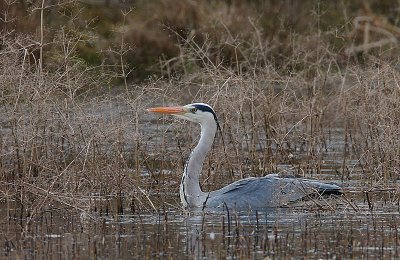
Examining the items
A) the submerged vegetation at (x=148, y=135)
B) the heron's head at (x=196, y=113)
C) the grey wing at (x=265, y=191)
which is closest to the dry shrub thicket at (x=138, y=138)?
the submerged vegetation at (x=148, y=135)

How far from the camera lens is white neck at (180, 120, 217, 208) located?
14.0 metres

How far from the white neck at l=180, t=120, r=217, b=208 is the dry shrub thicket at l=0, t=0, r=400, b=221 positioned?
352 mm

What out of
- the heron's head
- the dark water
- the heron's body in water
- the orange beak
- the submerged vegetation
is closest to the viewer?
the dark water

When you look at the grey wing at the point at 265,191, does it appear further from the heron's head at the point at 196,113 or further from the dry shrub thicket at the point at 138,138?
the heron's head at the point at 196,113

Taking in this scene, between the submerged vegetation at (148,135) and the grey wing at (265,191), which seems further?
the grey wing at (265,191)

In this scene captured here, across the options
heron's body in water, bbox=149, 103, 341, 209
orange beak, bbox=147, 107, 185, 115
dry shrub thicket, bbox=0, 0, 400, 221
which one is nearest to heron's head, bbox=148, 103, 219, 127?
orange beak, bbox=147, 107, 185, 115

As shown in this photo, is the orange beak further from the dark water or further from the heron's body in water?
the dark water

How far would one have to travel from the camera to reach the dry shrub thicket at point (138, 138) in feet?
44.0

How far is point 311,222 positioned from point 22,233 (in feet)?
9.76

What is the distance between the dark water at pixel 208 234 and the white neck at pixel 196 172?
1.85ft

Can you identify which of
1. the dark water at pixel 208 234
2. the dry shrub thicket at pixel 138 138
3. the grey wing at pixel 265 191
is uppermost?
the dry shrub thicket at pixel 138 138

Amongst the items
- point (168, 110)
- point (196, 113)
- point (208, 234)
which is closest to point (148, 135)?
point (196, 113)

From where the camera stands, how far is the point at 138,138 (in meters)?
14.4

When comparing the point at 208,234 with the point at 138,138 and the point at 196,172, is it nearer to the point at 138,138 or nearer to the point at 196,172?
the point at 196,172
